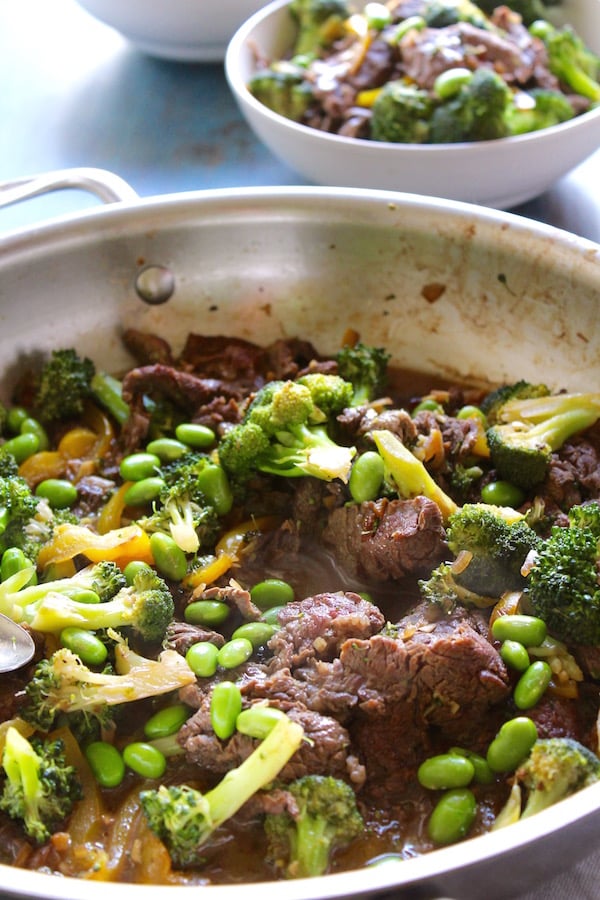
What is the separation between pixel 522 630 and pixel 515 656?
0.07m

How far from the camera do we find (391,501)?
2299 millimetres

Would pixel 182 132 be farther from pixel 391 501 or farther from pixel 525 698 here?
pixel 525 698

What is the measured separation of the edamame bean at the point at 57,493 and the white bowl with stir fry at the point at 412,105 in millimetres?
1513

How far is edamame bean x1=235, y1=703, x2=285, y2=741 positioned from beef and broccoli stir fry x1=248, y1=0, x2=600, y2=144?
227 centimetres

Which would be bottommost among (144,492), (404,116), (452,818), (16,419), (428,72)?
(16,419)

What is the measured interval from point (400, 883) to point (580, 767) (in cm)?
53

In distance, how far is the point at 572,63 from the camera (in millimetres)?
3713

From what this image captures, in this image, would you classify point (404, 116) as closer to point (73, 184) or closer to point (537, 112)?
point (537, 112)

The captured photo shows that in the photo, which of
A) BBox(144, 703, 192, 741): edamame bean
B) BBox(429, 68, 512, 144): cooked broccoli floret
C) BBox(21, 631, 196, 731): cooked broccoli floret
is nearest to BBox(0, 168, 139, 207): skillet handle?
BBox(429, 68, 512, 144): cooked broccoli floret

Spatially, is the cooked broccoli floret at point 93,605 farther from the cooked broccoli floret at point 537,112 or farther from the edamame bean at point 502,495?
the cooked broccoli floret at point 537,112

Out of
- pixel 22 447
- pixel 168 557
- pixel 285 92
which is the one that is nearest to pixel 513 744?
pixel 168 557

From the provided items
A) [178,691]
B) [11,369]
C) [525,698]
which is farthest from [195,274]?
[525,698]

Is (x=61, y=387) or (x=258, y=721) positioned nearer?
(x=258, y=721)

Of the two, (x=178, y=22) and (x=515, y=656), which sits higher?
(x=178, y=22)
